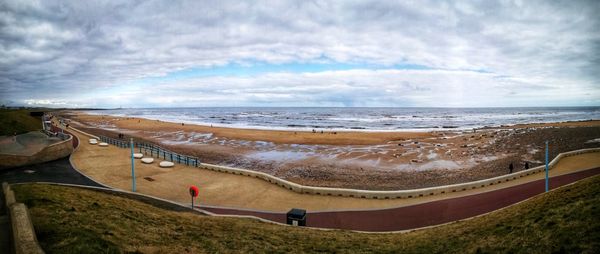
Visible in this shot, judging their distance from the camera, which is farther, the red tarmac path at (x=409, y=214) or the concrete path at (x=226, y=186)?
the concrete path at (x=226, y=186)

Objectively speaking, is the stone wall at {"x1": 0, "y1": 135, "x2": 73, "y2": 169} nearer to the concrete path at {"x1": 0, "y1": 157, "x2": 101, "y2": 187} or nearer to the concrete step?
the concrete path at {"x1": 0, "y1": 157, "x2": 101, "y2": 187}

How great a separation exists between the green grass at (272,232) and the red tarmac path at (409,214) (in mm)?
1884

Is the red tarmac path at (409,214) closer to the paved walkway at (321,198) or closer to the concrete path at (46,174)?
the paved walkway at (321,198)

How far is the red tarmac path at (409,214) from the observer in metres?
12.9

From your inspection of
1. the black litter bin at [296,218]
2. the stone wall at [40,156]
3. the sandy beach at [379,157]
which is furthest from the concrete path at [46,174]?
the black litter bin at [296,218]

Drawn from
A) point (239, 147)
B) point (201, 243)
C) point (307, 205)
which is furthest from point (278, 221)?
point (239, 147)

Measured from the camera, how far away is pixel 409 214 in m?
14.0

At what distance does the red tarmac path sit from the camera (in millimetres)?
12875

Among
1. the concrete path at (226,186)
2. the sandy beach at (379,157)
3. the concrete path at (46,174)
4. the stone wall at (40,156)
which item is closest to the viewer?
the concrete path at (226,186)

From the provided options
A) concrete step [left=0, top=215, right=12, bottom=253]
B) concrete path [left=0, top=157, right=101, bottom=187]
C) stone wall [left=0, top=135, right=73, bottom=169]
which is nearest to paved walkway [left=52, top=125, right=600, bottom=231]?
concrete path [left=0, top=157, right=101, bottom=187]

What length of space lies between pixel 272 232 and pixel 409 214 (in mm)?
7271

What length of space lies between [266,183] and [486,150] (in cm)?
2869

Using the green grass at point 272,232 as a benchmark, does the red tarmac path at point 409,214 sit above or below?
below

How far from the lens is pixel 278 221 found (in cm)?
1321
